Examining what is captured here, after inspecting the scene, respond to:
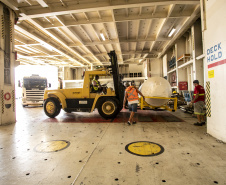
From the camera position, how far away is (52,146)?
3574mm

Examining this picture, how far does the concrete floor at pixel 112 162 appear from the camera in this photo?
219cm

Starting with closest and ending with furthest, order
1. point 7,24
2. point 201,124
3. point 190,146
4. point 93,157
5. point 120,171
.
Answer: point 120,171
point 93,157
point 190,146
point 201,124
point 7,24

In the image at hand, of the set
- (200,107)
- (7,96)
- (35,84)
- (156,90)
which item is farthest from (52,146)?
(35,84)

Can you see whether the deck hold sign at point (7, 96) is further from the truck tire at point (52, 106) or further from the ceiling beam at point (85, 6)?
the ceiling beam at point (85, 6)

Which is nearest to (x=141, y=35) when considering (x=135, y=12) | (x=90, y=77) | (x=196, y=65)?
(x=135, y=12)

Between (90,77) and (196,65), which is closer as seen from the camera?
(90,77)

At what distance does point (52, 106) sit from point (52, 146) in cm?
405

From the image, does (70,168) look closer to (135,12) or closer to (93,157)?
(93,157)

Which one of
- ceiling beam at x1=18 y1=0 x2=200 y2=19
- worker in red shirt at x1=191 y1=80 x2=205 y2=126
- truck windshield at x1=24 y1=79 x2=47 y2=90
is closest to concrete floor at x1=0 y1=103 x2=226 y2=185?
worker in red shirt at x1=191 y1=80 x2=205 y2=126

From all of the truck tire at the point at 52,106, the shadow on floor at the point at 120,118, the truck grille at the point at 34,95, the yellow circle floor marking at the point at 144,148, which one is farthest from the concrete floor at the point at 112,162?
the truck grille at the point at 34,95

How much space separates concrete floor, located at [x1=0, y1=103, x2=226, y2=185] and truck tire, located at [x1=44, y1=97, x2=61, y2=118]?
119 inches

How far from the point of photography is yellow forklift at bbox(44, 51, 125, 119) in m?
6.60

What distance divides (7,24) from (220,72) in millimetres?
8379

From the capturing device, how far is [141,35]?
11.3 metres
